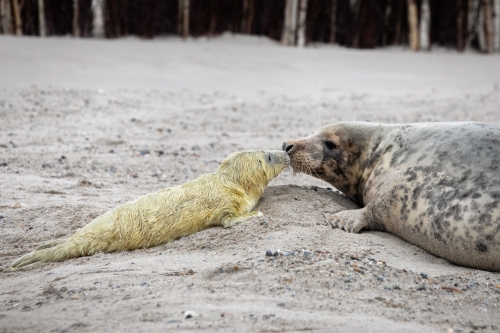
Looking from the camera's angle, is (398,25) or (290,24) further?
(398,25)

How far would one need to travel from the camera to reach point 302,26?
1405 centimetres

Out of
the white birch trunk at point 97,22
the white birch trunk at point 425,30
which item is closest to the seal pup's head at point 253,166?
the white birch trunk at point 97,22

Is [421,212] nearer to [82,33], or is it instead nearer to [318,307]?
[318,307]

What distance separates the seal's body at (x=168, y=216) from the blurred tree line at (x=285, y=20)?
9050 millimetres

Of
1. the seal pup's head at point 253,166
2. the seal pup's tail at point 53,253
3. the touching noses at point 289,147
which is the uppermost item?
the touching noses at point 289,147

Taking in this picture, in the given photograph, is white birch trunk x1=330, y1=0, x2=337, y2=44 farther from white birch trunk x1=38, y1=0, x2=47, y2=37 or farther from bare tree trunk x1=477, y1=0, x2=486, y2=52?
white birch trunk x1=38, y1=0, x2=47, y2=37

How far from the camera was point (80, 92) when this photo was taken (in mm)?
9812

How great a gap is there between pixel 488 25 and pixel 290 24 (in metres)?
4.38

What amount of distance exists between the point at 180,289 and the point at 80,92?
7224 millimetres

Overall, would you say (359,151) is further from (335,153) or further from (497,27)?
(497,27)

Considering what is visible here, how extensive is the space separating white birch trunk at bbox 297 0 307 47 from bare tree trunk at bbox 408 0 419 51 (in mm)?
2264

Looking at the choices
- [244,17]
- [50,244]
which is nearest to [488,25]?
[244,17]

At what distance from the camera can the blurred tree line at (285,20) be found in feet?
42.8

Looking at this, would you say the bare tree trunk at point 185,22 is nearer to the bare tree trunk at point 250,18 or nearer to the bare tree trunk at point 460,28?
the bare tree trunk at point 250,18
